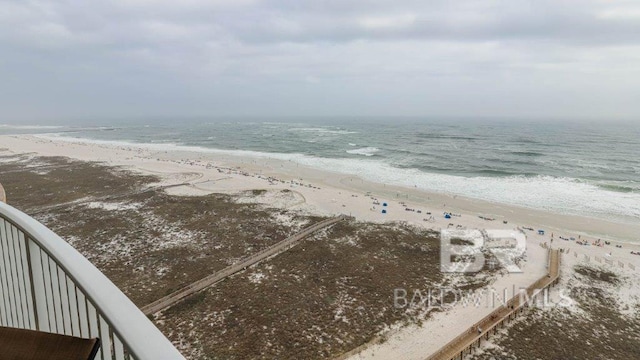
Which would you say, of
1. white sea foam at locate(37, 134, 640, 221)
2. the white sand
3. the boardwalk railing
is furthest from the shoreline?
the boardwalk railing

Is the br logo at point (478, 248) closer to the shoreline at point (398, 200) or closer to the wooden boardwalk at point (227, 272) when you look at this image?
the shoreline at point (398, 200)

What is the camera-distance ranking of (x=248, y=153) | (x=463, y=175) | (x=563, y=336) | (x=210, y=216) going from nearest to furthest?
(x=563, y=336) → (x=210, y=216) → (x=463, y=175) → (x=248, y=153)

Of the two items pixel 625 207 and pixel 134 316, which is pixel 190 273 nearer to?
pixel 134 316

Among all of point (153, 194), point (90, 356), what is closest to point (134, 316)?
point (90, 356)

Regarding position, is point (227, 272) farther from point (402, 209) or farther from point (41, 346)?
point (402, 209)

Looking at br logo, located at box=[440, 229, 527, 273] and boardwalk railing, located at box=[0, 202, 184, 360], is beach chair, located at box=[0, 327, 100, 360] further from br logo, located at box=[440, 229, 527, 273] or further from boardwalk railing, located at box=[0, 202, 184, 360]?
br logo, located at box=[440, 229, 527, 273]

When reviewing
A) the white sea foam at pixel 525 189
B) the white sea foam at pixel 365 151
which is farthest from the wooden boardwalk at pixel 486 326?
the white sea foam at pixel 365 151

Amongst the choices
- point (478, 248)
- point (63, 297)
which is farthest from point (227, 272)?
point (478, 248)
